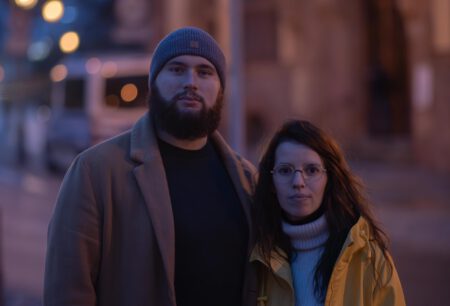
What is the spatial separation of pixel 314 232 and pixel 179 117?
26.2 inches

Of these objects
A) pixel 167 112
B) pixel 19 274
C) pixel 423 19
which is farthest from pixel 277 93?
pixel 167 112

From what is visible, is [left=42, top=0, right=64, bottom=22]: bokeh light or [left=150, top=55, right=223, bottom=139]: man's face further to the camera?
[left=42, top=0, right=64, bottom=22]: bokeh light

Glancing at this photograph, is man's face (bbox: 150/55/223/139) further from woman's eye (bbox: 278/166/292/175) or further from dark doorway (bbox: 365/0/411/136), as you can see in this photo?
dark doorway (bbox: 365/0/411/136)

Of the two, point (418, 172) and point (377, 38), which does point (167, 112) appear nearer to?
point (418, 172)

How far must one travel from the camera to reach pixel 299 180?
9.20 feet

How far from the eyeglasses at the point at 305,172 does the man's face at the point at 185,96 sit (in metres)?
0.34

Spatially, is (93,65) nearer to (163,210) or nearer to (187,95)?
(187,95)

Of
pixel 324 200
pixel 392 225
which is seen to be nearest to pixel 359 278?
pixel 324 200

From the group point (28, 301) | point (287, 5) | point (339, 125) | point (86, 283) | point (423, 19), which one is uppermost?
point (287, 5)

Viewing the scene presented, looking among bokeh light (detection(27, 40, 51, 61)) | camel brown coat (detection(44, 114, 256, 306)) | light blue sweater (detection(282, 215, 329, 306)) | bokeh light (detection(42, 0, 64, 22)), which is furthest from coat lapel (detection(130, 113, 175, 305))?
bokeh light (detection(27, 40, 51, 61))

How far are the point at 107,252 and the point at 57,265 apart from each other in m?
0.18

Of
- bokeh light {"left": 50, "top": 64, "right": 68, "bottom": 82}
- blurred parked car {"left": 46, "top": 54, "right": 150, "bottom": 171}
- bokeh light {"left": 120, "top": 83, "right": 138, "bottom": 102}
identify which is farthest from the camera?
bokeh light {"left": 50, "top": 64, "right": 68, "bottom": 82}

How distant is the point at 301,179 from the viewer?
2.81m

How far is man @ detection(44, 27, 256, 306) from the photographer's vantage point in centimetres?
264
